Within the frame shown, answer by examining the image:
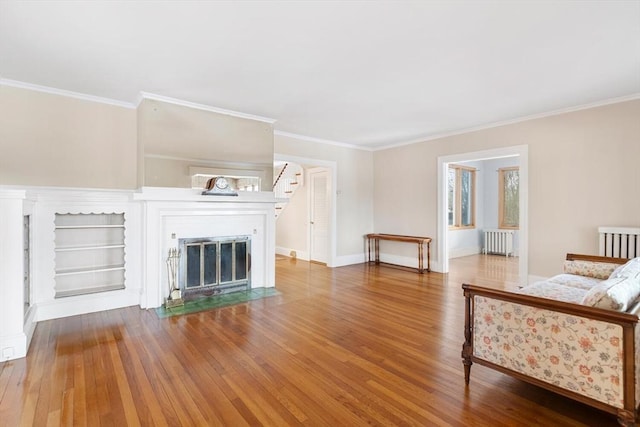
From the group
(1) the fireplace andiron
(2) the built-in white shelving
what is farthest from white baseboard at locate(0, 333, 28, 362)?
(1) the fireplace andiron

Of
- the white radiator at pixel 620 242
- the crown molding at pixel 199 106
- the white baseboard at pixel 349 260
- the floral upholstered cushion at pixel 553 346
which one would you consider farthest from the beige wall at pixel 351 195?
the floral upholstered cushion at pixel 553 346

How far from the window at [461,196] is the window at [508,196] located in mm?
732

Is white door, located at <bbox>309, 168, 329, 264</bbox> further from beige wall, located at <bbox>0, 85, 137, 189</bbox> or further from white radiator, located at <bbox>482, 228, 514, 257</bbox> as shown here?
white radiator, located at <bbox>482, 228, 514, 257</bbox>

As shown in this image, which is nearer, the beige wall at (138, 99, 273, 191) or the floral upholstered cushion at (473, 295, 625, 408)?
the floral upholstered cushion at (473, 295, 625, 408)

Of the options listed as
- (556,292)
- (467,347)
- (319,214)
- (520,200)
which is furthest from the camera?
(319,214)

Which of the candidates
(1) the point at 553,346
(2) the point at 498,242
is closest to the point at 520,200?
(1) the point at 553,346

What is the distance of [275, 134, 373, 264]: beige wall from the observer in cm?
709

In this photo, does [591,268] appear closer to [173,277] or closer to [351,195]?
[351,195]

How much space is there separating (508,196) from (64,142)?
979 centimetres

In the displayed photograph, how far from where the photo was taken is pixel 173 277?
4270mm

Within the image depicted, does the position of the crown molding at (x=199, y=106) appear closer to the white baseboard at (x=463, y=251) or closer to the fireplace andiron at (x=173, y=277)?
the fireplace andiron at (x=173, y=277)

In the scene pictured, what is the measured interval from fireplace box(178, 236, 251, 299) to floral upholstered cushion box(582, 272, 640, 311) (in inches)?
160

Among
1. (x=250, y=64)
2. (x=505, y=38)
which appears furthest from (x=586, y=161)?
(x=250, y=64)

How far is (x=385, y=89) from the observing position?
3924 millimetres
